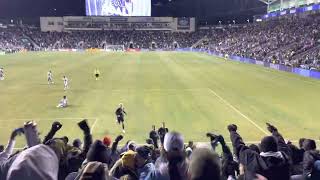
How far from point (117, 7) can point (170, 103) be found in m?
115

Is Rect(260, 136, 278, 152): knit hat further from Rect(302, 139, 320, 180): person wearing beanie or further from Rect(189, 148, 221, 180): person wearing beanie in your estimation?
Rect(189, 148, 221, 180): person wearing beanie

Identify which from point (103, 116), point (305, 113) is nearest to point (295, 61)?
point (305, 113)

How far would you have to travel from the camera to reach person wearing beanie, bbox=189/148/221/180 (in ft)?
14.8

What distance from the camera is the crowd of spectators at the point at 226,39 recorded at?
72.8 metres

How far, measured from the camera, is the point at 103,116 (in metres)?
28.5

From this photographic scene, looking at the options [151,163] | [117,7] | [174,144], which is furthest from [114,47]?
[174,144]

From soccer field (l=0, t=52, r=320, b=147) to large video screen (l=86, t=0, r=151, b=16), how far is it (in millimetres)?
93413

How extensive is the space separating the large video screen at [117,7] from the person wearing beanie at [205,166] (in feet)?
464

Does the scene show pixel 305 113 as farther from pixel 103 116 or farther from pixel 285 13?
pixel 285 13

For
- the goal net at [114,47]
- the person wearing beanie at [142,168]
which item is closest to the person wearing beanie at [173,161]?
the person wearing beanie at [142,168]

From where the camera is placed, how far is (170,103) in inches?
1309

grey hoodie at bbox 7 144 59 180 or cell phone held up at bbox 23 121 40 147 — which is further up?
grey hoodie at bbox 7 144 59 180

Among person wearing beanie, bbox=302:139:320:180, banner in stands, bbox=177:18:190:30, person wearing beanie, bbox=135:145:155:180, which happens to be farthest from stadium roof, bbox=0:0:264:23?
person wearing beanie, bbox=135:145:155:180

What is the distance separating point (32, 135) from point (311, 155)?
5.25 meters
